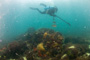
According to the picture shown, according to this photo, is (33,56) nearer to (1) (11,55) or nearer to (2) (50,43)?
(2) (50,43)

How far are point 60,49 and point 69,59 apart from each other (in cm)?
207

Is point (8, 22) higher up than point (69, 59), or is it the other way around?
point (69, 59)

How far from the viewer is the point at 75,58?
277 inches

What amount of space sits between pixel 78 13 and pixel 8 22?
14093 centimetres

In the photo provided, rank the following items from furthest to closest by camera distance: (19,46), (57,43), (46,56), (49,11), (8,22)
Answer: (8,22)
(49,11)
(19,46)
(57,43)
(46,56)

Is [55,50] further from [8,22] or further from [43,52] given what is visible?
[8,22]

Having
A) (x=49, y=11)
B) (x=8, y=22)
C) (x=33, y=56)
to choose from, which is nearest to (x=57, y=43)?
(x=33, y=56)

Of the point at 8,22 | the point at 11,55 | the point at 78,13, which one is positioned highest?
the point at 11,55

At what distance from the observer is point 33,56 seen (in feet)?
27.4

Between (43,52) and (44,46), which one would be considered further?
(44,46)

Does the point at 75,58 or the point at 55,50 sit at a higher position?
the point at 75,58

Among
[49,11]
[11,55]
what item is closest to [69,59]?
[11,55]

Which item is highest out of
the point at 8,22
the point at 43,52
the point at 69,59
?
the point at 69,59

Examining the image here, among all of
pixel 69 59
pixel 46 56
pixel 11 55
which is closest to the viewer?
pixel 69 59
